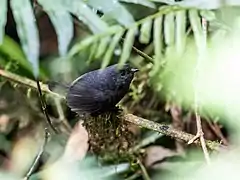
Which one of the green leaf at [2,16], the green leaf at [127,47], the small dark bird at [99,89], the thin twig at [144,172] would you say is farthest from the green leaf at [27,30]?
the thin twig at [144,172]

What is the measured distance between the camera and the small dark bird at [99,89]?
1.27 metres

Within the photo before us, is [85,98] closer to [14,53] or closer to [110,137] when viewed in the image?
[110,137]

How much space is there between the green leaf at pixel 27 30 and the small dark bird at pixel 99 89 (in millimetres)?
348

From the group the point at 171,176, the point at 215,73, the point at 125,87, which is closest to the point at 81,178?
the point at 171,176

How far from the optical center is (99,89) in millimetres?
1271

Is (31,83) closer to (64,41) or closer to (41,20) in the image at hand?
(41,20)

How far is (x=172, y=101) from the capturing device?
1.87 m

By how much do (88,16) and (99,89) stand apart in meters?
0.36

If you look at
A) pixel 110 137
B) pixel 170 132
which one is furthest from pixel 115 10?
pixel 110 137

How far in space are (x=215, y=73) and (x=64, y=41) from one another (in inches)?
10.6

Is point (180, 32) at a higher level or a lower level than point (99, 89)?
higher

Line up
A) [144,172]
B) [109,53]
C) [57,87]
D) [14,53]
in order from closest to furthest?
[109,53] → [57,87] → [144,172] → [14,53]

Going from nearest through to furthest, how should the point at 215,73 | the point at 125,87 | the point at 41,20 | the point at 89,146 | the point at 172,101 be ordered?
the point at 215,73 < the point at 125,87 < the point at 89,146 < the point at 172,101 < the point at 41,20

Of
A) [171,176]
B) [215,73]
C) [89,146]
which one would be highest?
[215,73]
